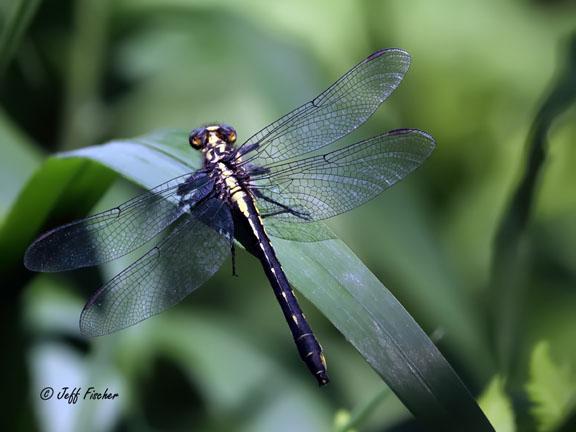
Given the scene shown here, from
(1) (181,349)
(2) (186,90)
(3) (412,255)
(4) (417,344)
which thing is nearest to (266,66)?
(2) (186,90)

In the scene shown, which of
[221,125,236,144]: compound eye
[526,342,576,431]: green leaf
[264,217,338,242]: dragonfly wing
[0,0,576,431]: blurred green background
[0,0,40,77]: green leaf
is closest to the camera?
[526,342,576,431]: green leaf

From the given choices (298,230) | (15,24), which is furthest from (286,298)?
(15,24)

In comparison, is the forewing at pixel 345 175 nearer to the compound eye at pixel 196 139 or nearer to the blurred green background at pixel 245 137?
the compound eye at pixel 196 139

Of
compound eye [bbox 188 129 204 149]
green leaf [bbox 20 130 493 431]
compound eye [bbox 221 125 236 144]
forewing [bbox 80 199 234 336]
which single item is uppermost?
compound eye [bbox 188 129 204 149]

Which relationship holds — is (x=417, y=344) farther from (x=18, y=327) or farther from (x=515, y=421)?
(x=18, y=327)

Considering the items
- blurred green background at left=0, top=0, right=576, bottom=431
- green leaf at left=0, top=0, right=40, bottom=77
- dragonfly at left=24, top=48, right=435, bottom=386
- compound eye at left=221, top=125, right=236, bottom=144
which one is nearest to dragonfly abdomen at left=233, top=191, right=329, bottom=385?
dragonfly at left=24, top=48, right=435, bottom=386

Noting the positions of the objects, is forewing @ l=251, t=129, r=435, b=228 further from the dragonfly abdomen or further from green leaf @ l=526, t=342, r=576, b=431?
green leaf @ l=526, t=342, r=576, b=431

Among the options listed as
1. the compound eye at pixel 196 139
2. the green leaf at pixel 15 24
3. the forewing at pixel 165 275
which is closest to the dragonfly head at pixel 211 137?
the compound eye at pixel 196 139
